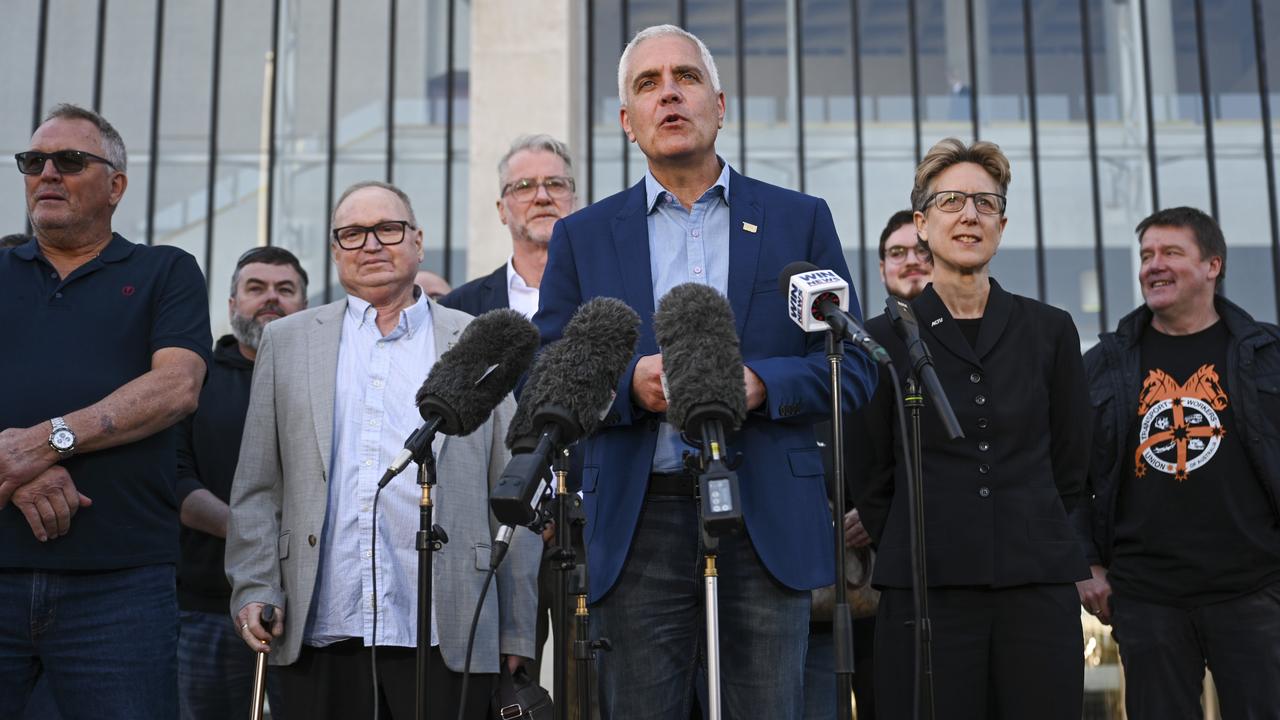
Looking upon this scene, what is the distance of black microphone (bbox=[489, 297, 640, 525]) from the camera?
7.55 feet

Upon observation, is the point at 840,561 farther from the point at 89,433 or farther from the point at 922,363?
the point at 89,433

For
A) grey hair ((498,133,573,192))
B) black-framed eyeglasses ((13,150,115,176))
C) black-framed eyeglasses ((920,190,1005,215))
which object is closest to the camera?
black-framed eyeglasses ((13,150,115,176))

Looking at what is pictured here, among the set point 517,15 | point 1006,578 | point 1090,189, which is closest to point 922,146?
point 1090,189

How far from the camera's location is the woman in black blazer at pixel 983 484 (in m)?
3.31

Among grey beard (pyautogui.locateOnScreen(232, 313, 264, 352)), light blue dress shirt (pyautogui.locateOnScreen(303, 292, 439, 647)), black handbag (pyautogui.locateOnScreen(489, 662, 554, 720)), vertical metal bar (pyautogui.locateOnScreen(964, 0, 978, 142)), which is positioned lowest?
black handbag (pyautogui.locateOnScreen(489, 662, 554, 720))

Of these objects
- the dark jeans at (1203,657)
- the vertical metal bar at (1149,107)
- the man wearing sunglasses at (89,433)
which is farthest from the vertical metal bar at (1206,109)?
the man wearing sunglasses at (89,433)

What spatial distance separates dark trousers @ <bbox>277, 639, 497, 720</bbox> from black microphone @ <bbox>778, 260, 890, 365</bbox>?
1.56 m

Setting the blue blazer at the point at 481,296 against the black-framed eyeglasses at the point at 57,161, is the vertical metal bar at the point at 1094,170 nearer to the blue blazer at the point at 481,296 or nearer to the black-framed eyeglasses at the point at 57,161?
the blue blazer at the point at 481,296

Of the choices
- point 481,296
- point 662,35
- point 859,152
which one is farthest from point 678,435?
point 859,152

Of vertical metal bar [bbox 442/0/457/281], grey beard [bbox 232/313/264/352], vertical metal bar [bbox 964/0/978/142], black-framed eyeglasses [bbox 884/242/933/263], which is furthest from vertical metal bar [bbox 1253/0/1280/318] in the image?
grey beard [bbox 232/313/264/352]

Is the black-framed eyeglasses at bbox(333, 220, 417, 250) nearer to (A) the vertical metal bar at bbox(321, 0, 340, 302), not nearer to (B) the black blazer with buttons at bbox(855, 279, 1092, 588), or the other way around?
(B) the black blazer with buttons at bbox(855, 279, 1092, 588)

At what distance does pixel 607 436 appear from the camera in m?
2.74

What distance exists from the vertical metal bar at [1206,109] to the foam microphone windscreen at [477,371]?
329 inches

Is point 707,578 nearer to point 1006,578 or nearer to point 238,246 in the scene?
point 1006,578
